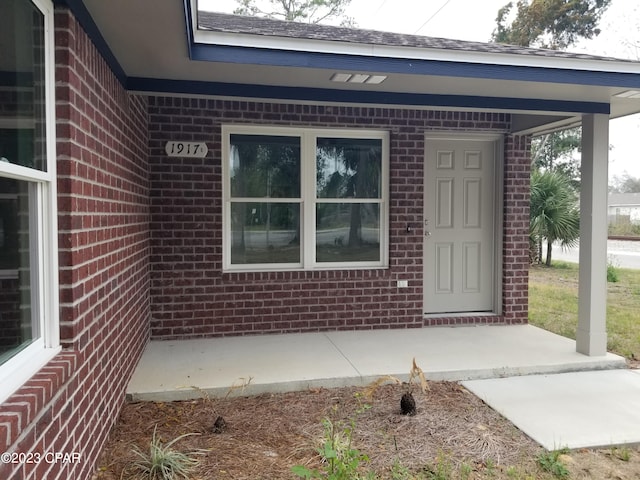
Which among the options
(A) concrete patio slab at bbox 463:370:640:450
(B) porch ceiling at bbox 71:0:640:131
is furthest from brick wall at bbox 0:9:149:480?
(A) concrete patio slab at bbox 463:370:640:450

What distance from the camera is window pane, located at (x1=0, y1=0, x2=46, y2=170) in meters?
1.96

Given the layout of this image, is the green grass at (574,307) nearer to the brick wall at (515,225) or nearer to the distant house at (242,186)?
the brick wall at (515,225)

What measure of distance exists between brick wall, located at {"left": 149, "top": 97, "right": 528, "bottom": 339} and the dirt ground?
1.75 m

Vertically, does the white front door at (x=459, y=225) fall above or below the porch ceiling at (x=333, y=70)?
below

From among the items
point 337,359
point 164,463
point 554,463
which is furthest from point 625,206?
point 164,463

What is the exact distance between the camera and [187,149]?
5320 millimetres

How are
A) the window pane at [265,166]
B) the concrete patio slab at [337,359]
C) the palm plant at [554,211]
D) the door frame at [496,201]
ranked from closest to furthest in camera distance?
the concrete patio slab at [337,359]
the window pane at [265,166]
the door frame at [496,201]
the palm plant at [554,211]

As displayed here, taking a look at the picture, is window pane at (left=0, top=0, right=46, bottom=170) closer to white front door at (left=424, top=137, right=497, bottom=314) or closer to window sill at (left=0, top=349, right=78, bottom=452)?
window sill at (left=0, top=349, right=78, bottom=452)

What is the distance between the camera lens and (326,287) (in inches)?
225

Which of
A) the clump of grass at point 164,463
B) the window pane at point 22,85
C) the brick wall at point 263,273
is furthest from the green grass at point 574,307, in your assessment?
the window pane at point 22,85

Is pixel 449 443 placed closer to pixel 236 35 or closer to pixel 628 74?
pixel 236 35

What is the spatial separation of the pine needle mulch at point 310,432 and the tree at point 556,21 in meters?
22.4

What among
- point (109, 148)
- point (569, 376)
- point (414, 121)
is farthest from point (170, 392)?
point (414, 121)

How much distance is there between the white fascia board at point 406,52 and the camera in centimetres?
352
